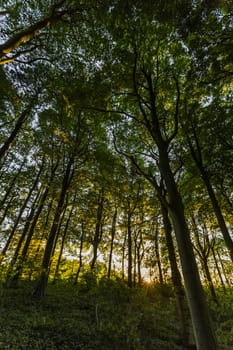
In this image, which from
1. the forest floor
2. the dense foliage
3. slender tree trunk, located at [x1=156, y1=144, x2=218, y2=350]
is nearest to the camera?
slender tree trunk, located at [x1=156, y1=144, x2=218, y2=350]

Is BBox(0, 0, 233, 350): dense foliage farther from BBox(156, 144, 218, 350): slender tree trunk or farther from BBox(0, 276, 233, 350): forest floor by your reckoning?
BBox(0, 276, 233, 350): forest floor

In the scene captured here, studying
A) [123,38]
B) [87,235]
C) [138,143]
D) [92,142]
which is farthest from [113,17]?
[87,235]

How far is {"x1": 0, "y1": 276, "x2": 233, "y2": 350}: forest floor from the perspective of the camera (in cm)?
500

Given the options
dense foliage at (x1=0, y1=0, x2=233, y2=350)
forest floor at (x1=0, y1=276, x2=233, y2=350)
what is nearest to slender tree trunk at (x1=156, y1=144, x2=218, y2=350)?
dense foliage at (x1=0, y1=0, x2=233, y2=350)

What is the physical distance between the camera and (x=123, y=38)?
4.91 metres

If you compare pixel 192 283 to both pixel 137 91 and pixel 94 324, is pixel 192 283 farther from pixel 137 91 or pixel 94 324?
pixel 94 324

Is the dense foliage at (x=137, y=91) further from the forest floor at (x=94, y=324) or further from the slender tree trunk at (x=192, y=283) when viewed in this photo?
the forest floor at (x=94, y=324)

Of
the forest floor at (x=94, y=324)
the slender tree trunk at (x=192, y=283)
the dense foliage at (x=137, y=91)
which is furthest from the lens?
the forest floor at (x=94, y=324)

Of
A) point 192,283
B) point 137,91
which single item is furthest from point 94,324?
point 137,91

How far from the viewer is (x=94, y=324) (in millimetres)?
6562

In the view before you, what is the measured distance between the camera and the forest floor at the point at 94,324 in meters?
5.00

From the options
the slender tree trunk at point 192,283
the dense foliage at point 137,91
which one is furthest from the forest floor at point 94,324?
the slender tree trunk at point 192,283

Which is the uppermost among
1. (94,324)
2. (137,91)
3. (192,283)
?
(137,91)

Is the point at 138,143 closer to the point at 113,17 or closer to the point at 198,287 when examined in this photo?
the point at 113,17
